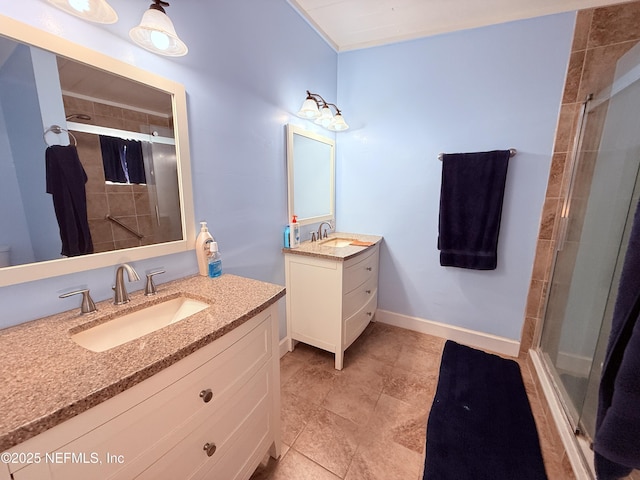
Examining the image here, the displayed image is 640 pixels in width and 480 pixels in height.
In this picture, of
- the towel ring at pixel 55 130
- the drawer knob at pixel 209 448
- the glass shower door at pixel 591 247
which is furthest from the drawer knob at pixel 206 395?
the glass shower door at pixel 591 247

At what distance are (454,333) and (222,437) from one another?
201cm

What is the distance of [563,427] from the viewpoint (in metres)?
1.32

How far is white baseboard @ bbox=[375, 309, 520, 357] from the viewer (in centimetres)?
206

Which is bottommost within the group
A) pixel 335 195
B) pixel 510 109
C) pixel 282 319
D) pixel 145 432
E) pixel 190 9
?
pixel 282 319

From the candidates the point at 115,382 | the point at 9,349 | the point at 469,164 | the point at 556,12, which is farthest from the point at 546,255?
the point at 9,349

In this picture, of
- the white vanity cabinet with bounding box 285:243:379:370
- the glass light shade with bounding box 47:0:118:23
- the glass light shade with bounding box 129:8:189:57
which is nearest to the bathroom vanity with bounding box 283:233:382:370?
the white vanity cabinet with bounding box 285:243:379:370

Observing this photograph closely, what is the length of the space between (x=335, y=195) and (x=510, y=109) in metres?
1.48

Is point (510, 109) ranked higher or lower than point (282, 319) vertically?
higher

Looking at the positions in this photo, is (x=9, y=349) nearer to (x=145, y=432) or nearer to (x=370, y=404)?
(x=145, y=432)

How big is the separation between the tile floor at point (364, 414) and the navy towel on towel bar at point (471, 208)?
813 mm

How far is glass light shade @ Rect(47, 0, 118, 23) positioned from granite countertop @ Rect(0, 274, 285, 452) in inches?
37.3

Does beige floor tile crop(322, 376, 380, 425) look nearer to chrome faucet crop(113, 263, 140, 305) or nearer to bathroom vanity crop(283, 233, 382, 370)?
bathroom vanity crop(283, 233, 382, 370)

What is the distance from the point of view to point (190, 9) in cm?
118

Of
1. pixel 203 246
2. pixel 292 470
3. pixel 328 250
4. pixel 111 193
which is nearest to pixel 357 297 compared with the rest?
pixel 328 250
